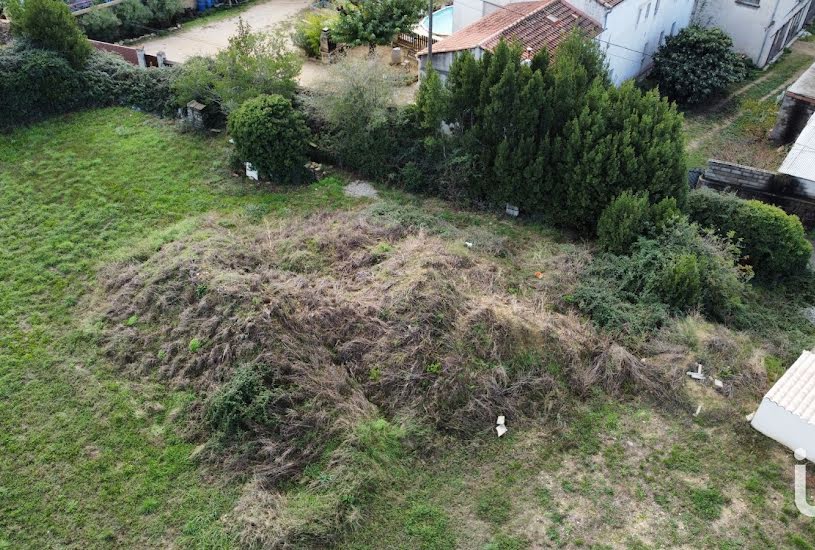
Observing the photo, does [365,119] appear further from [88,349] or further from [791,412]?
[791,412]

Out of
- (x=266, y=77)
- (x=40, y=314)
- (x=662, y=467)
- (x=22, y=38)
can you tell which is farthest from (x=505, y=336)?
(x=22, y=38)

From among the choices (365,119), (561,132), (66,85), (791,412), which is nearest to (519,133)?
(561,132)

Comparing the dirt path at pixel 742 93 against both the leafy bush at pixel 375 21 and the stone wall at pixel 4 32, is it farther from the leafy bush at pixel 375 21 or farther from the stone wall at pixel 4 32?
the stone wall at pixel 4 32

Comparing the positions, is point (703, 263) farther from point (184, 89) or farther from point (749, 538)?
point (184, 89)

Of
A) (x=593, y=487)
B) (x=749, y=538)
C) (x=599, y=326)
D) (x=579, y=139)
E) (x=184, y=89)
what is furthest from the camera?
(x=184, y=89)

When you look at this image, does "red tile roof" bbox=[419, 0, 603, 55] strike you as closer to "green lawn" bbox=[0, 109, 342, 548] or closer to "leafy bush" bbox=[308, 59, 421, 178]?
"leafy bush" bbox=[308, 59, 421, 178]
